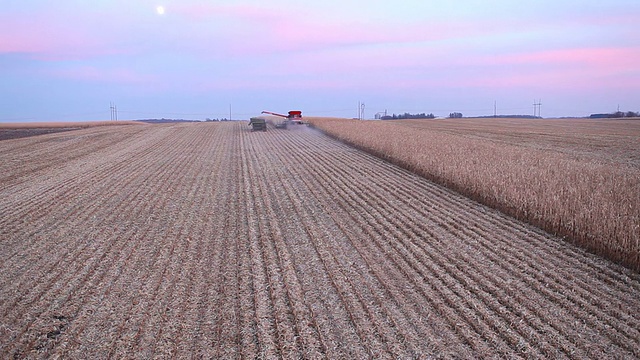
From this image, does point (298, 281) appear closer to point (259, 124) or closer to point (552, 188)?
point (552, 188)

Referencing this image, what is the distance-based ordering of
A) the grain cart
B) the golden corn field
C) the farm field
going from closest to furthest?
the farm field, the golden corn field, the grain cart

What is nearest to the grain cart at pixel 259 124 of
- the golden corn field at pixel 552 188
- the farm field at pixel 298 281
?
the golden corn field at pixel 552 188

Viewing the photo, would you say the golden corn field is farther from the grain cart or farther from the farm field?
the grain cart

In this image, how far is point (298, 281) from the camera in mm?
6715

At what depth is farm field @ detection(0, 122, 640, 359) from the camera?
5.09 metres

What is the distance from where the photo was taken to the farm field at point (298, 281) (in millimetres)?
5090

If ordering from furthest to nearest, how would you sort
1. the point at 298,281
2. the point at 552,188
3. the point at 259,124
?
the point at 259,124
the point at 552,188
the point at 298,281

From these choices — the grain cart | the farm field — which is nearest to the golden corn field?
the farm field

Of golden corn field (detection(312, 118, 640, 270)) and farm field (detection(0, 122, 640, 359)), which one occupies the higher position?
golden corn field (detection(312, 118, 640, 270))

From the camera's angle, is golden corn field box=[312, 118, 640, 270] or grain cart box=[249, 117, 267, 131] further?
A: grain cart box=[249, 117, 267, 131]

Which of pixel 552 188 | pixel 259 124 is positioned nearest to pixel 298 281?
pixel 552 188

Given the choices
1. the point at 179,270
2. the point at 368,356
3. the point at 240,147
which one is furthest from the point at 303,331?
the point at 240,147

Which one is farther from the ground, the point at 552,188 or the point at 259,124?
the point at 259,124

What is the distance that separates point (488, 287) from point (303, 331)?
2736mm
